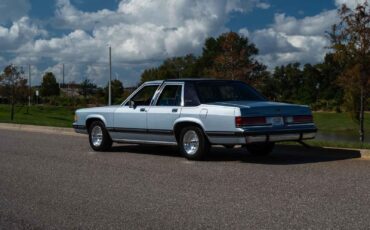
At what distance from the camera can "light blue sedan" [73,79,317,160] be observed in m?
11.4

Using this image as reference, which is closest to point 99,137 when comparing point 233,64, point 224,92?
point 224,92

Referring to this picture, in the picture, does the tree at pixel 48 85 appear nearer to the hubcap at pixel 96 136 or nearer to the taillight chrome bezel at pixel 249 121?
the hubcap at pixel 96 136

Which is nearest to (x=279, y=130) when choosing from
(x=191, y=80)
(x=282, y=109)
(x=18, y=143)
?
(x=282, y=109)

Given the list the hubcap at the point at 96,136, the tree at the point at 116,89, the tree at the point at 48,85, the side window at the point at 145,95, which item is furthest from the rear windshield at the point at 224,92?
the tree at the point at 48,85

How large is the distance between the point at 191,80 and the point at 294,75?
265 ft

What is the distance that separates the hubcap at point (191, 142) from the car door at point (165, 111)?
1.24 feet

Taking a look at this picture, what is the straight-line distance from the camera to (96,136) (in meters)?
14.8

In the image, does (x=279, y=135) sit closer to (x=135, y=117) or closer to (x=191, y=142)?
(x=191, y=142)

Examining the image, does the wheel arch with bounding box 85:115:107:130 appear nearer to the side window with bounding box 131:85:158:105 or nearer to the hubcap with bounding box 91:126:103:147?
the hubcap with bounding box 91:126:103:147

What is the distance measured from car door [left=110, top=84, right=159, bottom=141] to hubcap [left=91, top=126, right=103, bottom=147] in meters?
0.47

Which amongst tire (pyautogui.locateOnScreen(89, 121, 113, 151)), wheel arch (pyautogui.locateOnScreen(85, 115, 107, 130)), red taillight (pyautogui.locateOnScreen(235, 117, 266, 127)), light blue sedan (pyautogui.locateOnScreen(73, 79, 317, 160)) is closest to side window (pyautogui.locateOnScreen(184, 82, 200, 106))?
light blue sedan (pyautogui.locateOnScreen(73, 79, 317, 160))

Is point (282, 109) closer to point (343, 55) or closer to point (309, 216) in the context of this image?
point (309, 216)

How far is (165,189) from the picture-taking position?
8742 millimetres

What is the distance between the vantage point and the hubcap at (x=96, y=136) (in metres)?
14.6
